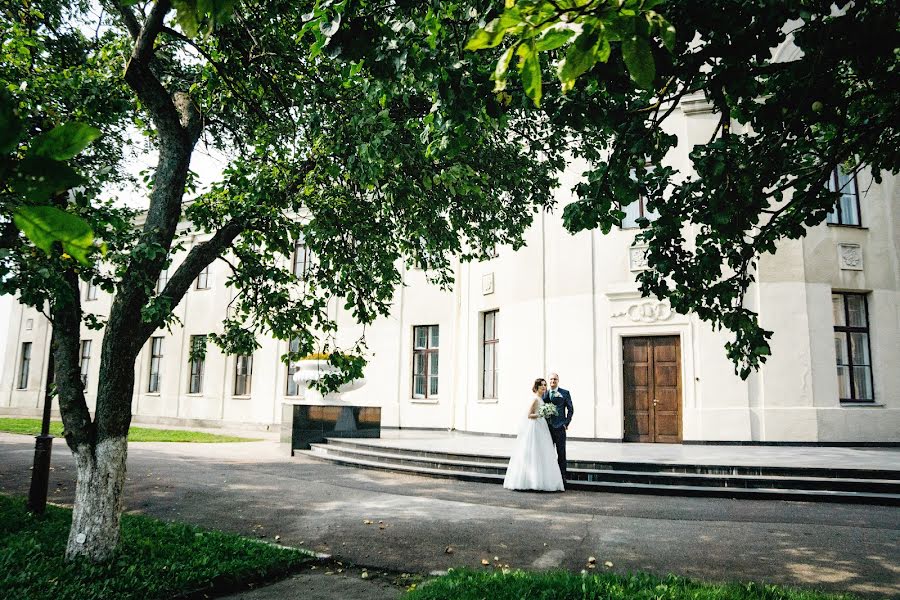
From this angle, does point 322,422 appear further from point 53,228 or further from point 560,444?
point 53,228

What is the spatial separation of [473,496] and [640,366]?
26.4ft

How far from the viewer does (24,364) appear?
33.7 metres

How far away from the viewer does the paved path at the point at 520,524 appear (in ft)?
18.3

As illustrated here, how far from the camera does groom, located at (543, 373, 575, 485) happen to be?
33.2 feet

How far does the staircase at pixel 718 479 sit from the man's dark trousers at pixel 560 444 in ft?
0.96

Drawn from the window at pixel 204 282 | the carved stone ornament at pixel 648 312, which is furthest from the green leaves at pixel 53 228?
the window at pixel 204 282

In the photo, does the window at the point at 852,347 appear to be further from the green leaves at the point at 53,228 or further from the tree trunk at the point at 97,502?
the green leaves at the point at 53,228

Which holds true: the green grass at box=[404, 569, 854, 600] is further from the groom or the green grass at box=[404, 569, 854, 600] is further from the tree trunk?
the groom

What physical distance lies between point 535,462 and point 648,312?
725cm

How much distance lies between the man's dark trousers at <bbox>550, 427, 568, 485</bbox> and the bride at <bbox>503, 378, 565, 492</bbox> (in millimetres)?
138

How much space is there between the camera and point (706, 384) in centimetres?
1488

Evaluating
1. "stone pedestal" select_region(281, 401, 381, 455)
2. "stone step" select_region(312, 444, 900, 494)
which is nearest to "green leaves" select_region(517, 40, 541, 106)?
"stone step" select_region(312, 444, 900, 494)

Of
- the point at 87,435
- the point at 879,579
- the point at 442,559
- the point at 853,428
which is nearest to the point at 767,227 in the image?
the point at 879,579

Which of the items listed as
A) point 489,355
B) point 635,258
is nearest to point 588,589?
point 635,258
